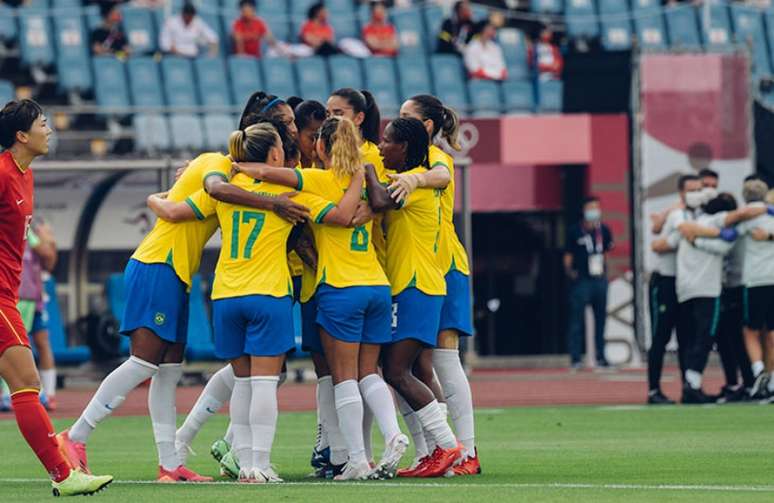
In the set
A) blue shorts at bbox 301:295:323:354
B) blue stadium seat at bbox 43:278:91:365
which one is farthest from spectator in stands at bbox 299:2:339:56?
blue shorts at bbox 301:295:323:354

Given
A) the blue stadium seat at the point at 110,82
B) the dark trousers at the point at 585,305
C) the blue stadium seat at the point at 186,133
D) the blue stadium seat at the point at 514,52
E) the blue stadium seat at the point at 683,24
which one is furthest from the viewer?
the blue stadium seat at the point at 683,24

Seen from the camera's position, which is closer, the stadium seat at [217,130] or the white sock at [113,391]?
the white sock at [113,391]

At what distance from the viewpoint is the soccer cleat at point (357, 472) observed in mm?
9891

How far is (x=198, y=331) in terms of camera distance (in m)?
21.4

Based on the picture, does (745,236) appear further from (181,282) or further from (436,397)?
(181,282)

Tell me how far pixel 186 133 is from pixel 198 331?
3745 millimetres

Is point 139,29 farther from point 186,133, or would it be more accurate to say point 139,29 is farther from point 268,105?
point 268,105

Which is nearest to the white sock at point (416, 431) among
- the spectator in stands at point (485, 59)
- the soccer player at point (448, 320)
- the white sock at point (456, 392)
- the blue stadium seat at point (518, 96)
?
the soccer player at point (448, 320)

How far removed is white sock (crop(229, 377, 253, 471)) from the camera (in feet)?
32.2

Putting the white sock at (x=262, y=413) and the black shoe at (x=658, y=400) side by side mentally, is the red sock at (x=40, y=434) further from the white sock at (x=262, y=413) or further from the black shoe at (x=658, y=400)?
the black shoe at (x=658, y=400)

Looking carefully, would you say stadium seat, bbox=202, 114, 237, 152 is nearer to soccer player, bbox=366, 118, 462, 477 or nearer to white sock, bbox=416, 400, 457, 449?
soccer player, bbox=366, 118, 462, 477

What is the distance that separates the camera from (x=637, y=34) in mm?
30406

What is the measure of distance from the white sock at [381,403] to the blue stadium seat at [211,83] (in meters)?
16.2

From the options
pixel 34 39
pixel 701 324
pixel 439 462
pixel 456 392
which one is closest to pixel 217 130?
pixel 34 39
